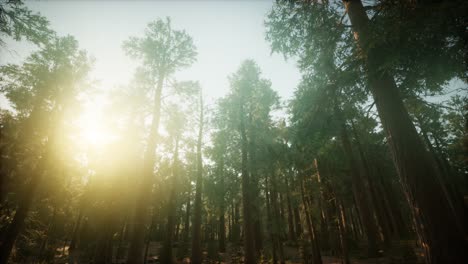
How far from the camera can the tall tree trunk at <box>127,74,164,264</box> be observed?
8648 millimetres

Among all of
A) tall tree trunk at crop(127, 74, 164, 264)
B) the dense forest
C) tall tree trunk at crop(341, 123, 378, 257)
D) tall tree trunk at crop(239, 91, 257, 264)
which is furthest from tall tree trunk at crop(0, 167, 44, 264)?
tall tree trunk at crop(341, 123, 378, 257)

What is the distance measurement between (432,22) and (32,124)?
18370 millimetres

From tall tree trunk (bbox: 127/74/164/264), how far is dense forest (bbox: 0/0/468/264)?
6 cm

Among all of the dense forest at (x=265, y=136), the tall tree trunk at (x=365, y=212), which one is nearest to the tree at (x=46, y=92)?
the dense forest at (x=265, y=136)

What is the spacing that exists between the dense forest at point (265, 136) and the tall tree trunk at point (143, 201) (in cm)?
6

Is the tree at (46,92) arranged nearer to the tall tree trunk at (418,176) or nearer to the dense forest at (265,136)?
the dense forest at (265,136)

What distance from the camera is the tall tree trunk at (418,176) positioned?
367cm

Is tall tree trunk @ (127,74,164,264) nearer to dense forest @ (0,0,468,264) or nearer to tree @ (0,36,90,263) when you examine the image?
dense forest @ (0,0,468,264)

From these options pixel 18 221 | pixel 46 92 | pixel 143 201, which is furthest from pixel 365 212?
pixel 46 92

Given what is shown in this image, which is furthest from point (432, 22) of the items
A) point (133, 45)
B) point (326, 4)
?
point (133, 45)

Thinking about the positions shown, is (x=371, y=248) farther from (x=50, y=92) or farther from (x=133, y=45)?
(x=50, y=92)

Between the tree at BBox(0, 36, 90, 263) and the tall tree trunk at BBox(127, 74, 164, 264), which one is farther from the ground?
the tree at BBox(0, 36, 90, 263)

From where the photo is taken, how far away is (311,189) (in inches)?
477

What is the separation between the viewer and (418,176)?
414 centimetres
